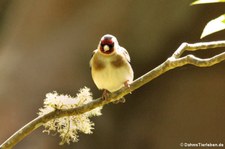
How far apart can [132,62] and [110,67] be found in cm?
158

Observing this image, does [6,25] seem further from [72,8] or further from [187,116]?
[187,116]

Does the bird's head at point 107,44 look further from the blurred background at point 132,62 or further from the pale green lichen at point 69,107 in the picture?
the blurred background at point 132,62

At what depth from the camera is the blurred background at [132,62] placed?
3.28 meters

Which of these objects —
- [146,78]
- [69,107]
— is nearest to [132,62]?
[69,107]

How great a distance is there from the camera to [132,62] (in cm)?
341

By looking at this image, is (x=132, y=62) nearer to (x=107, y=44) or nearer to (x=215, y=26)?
(x=107, y=44)

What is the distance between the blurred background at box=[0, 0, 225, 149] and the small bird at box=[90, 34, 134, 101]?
1466mm

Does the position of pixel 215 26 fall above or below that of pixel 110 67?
below

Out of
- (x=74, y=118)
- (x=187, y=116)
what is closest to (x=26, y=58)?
(x=187, y=116)

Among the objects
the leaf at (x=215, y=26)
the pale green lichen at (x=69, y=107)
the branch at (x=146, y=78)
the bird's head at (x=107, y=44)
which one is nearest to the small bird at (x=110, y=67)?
the bird's head at (x=107, y=44)

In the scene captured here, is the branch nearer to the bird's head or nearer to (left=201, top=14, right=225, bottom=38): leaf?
(left=201, top=14, right=225, bottom=38): leaf

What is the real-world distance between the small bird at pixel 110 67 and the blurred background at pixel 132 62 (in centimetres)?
147

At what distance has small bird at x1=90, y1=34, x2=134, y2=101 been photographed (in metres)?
1.83

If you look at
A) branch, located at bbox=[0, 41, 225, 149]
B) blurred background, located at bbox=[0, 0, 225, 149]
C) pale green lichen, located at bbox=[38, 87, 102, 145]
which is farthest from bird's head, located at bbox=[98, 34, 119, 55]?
blurred background, located at bbox=[0, 0, 225, 149]
